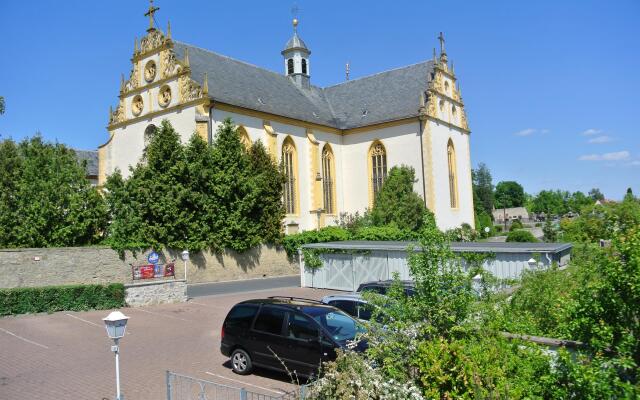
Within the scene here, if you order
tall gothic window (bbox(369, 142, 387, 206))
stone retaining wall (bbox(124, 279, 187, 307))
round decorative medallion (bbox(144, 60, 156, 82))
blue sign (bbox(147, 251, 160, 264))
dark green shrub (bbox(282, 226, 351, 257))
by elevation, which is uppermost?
round decorative medallion (bbox(144, 60, 156, 82))

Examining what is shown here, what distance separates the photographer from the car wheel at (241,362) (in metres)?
10.7

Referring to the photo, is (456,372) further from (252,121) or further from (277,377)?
(252,121)

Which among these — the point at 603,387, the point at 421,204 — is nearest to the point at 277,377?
the point at 603,387

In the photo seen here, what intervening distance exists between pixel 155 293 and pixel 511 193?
145773mm

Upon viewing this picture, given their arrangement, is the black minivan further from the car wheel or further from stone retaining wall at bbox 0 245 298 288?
stone retaining wall at bbox 0 245 298 288

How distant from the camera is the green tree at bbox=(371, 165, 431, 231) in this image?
3622cm

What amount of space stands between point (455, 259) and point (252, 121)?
92.1 ft

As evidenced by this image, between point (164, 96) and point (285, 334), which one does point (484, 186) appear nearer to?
point (164, 96)

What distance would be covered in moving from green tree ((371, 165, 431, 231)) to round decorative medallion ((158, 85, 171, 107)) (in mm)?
16076

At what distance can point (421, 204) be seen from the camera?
3706 centimetres

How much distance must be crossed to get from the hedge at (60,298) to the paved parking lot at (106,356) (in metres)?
0.42

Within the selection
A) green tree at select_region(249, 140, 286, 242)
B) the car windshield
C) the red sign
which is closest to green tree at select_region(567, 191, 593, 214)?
green tree at select_region(249, 140, 286, 242)

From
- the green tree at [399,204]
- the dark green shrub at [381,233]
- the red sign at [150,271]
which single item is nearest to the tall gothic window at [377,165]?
the green tree at [399,204]

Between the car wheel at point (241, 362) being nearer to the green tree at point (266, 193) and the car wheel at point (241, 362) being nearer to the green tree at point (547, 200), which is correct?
the green tree at point (266, 193)
